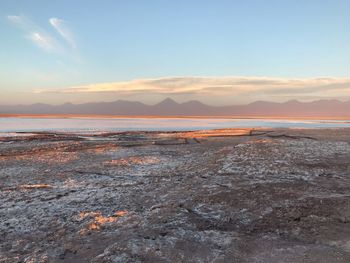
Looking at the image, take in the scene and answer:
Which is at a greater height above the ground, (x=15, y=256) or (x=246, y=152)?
(x=246, y=152)

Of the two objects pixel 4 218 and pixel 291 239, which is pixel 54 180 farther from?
pixel 291 239

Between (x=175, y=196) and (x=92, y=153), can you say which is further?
(x=92, y=153)

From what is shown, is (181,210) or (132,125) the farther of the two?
(132,125)

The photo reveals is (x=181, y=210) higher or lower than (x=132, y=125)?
lower

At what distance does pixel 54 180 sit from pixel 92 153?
26.2ft

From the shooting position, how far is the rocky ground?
7.58 metres

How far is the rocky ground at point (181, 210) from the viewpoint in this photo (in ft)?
24.9

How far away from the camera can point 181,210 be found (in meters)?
10.2

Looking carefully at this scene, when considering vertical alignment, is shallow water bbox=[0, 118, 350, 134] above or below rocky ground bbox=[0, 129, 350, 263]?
above

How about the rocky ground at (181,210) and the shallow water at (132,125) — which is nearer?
the rocky ground at (181,210)

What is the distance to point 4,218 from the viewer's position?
9938 mm

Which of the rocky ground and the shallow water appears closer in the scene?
the rocky ground

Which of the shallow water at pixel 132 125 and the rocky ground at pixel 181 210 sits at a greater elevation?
the shallow water at pixel 132 125

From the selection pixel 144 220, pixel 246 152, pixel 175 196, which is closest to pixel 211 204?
pixel 175 196
